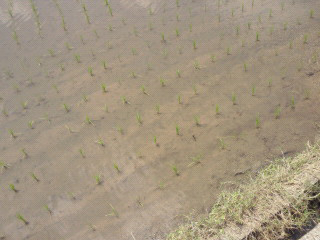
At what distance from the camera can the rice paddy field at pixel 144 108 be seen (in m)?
2.96

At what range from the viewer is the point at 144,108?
12.2 ft

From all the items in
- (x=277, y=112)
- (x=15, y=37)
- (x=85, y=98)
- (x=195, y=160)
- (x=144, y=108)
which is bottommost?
(x=195, y=160)

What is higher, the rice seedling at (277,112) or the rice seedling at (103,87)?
the rice seedling at (103,87)

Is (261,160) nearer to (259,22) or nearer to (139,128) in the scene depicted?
(139,128)

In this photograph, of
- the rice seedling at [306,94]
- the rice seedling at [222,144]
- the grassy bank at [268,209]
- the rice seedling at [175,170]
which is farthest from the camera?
the rice seedling at [306,94]

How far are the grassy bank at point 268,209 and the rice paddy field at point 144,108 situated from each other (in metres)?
0.21

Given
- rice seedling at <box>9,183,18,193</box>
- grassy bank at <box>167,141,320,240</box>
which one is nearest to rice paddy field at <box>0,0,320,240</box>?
rice seedling at <box>9,183,18,193</box>

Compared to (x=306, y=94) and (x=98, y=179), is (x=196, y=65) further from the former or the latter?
(x=98, y=179)

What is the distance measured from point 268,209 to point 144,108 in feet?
5.86

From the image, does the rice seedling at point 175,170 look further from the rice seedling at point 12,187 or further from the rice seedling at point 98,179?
the rice seedling at point 12,187

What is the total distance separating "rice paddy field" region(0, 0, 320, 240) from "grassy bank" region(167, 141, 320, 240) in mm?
209

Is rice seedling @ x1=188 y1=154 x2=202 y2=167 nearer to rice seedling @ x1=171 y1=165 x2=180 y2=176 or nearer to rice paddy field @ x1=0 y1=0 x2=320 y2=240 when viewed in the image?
Answer: rice paddy field @ x1=0 y1=0 x2=320 y2=240

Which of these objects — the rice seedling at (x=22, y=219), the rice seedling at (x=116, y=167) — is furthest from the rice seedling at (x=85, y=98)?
the rice seedling at (x=22, y=219)

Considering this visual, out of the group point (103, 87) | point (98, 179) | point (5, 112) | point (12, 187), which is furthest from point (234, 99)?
point (5, 112)
